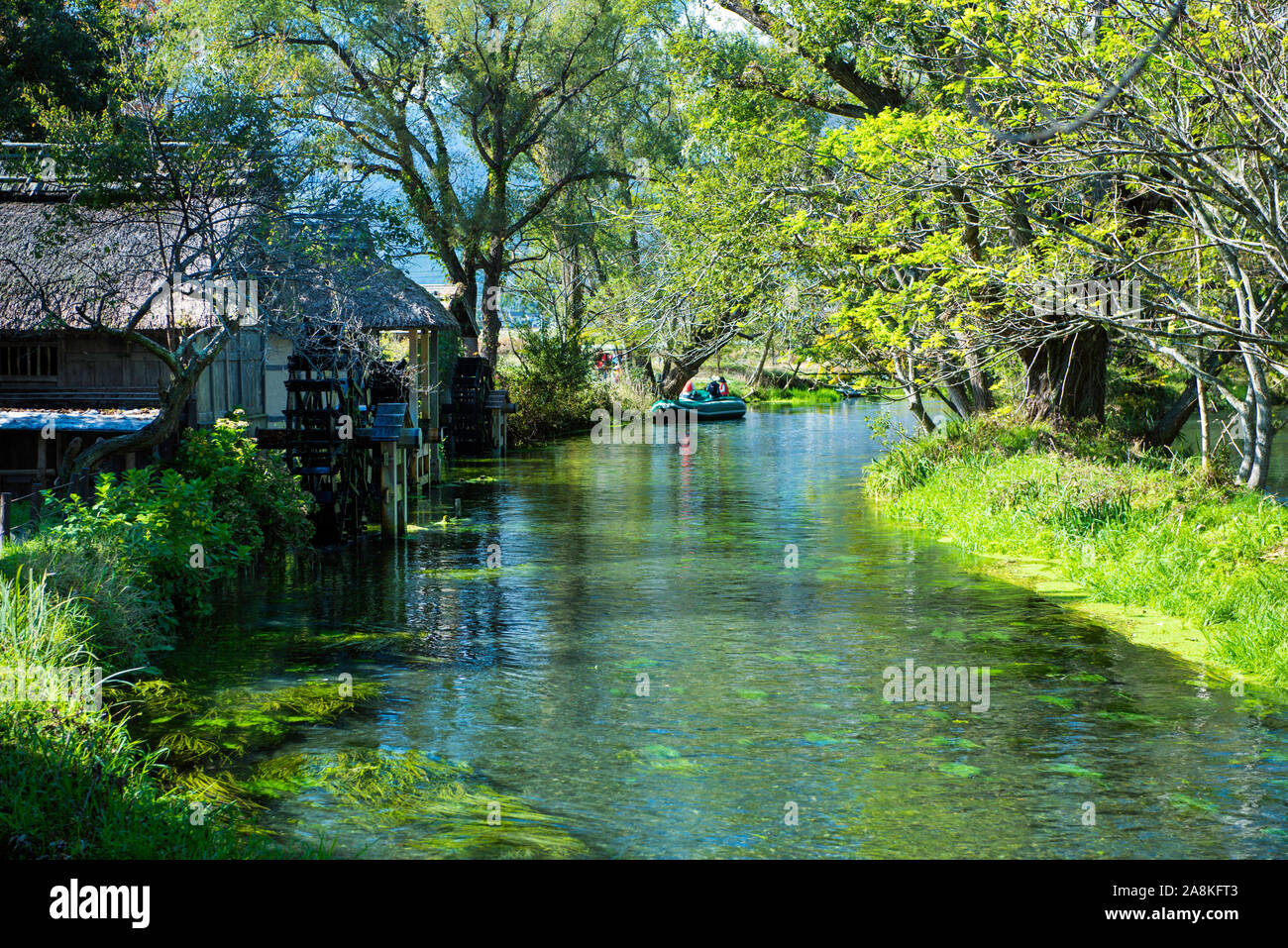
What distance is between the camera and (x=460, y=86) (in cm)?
3306

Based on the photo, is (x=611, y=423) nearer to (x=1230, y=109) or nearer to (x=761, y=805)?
(x=1230, y=109)

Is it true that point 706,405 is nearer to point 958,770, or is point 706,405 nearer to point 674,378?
point 674,378

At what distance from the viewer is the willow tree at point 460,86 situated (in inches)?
1212

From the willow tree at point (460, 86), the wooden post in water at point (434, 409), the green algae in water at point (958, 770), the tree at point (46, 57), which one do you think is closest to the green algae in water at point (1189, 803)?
the green algae in water at point (958, 770)

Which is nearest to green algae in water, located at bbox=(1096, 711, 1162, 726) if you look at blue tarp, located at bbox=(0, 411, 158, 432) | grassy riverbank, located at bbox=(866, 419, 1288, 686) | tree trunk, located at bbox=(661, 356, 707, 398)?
grassy riverbank, located at bbox=(866, 419, 1288, 686)

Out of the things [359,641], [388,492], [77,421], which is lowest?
[359,641]

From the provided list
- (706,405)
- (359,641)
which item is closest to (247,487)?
(359,641)

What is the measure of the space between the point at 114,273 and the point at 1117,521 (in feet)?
44.4

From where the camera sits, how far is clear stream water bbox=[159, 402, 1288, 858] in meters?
6.84

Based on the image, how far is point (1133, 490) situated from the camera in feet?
48.2

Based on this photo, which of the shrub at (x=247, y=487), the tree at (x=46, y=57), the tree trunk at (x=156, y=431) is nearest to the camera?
the tree trunk at (x=156, y=431)

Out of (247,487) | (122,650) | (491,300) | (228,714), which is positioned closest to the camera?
(228,714)

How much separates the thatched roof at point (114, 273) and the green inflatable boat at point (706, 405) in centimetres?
2291

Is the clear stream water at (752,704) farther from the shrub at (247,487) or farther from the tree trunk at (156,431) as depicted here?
the tree trunk at (156,431)
